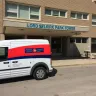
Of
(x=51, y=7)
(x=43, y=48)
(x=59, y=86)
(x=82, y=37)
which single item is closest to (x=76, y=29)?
(x=51, y=7)

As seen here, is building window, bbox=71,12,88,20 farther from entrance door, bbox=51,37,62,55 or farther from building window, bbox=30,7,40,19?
building window, bbox=30,7,40,19

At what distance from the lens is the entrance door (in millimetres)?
25375

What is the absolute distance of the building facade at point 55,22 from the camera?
65.0 ft

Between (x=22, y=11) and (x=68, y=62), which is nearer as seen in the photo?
(x=68, y=62)

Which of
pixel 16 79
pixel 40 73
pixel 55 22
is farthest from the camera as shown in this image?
pixel 55 22

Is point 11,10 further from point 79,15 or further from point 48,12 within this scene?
point 79,15


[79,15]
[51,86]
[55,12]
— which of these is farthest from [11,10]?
[51,86]

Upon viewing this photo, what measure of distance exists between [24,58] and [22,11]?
11.0 meters

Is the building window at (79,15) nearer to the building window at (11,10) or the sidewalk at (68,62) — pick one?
the building window at (11,10)

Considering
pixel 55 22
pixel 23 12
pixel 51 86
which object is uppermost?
pixel 23 12

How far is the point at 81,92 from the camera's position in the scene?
9.35 m

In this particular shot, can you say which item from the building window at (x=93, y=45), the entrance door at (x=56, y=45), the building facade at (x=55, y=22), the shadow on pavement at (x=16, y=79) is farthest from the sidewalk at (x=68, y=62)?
the building window at (x=93, y=45)

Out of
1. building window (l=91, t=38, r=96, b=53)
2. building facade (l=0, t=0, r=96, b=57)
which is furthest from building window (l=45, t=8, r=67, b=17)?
building window (l=91, t=38, r=96, b=53)

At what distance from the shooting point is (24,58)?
38.2ft
